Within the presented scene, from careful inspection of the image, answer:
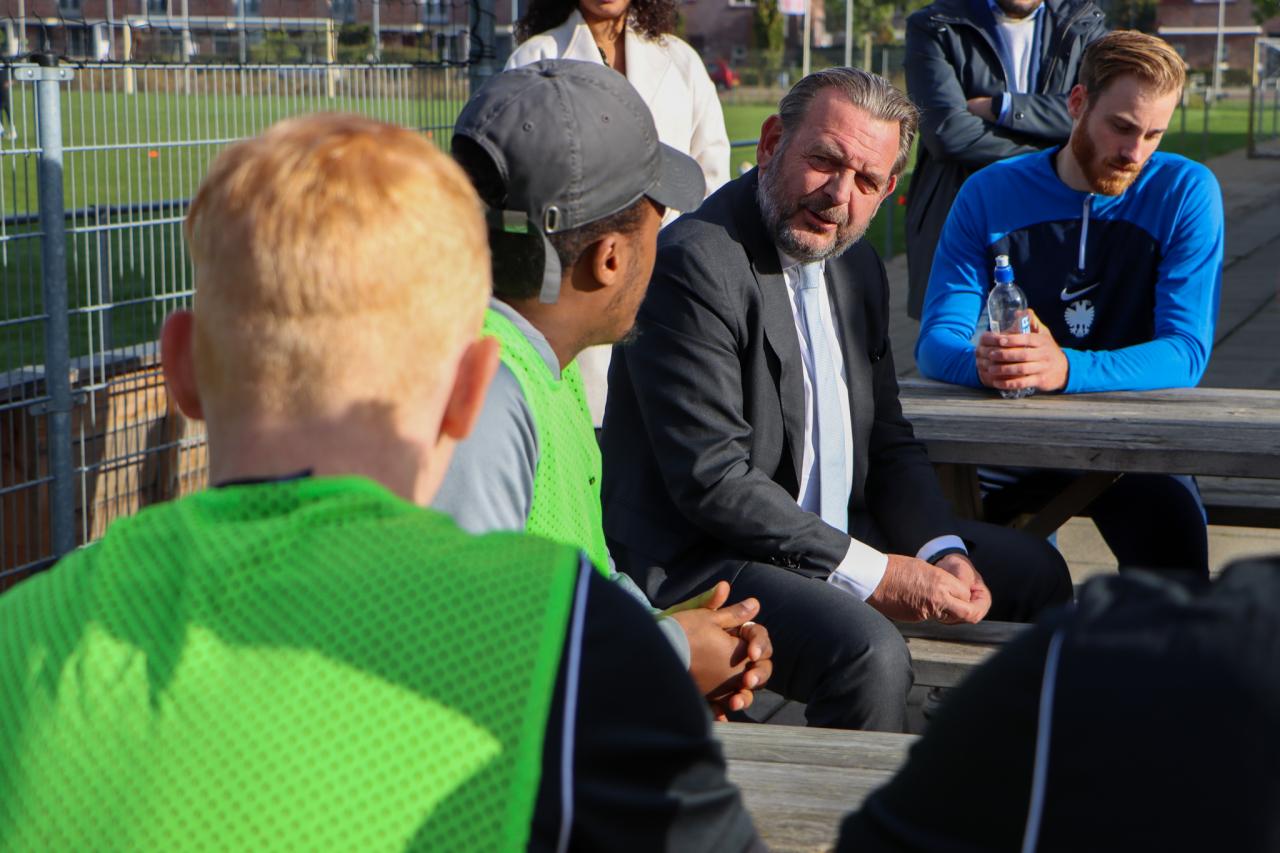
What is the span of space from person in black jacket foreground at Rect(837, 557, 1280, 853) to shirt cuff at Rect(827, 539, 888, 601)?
2.02 meters

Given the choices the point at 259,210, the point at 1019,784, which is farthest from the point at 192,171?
the point at 1019,784

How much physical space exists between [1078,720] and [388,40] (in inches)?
242

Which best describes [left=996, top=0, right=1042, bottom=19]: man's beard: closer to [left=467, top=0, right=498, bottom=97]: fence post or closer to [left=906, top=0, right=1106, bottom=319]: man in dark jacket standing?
[left=906, top=0, right=1106, bottom=319]: man in dark jacket standing

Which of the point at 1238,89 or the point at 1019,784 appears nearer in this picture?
the point at 1019,784

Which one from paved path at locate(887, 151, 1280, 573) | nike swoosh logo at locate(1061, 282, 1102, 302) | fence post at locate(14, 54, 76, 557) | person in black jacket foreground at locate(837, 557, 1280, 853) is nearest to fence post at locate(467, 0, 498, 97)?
fence post at locate(14, 54, 76, 557)

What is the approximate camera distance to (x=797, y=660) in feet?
9.77

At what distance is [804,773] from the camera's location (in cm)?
198

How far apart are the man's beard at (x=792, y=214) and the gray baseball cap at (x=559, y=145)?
3.41 ft

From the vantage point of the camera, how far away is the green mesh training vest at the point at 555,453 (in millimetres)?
1926

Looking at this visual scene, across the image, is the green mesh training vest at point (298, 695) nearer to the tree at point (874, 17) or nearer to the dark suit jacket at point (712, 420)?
the dark suit jacket at point (712, 420)

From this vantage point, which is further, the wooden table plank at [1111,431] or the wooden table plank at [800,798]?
the wooden table plank at [1111,431]

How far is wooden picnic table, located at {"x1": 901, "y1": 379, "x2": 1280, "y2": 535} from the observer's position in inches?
139

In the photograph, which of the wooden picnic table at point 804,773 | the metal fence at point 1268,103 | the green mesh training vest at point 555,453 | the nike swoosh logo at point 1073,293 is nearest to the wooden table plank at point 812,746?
the wooden picnic table at point 804,773

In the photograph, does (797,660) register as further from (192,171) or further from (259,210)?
(192,171)
